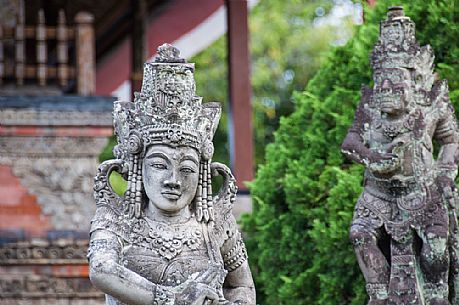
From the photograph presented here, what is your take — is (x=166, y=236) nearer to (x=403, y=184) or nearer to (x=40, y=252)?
(x=403, y=184)

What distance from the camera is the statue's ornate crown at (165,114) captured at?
1130 centimetres

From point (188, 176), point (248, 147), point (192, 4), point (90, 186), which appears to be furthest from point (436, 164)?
point (192, 4)

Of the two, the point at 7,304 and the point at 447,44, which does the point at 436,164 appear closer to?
the point at 447,44

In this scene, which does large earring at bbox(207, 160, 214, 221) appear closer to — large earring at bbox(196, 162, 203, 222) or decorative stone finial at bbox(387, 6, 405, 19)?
large earring at bbox(196, 162, 203, 222)

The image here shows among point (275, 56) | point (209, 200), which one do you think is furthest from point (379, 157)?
point (275, 56)

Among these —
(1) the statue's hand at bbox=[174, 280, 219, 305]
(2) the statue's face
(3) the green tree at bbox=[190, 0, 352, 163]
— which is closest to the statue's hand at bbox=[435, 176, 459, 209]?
Result: (2) the statue's face

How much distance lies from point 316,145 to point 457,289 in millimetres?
4308

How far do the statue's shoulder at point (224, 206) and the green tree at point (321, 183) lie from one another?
5.00 m

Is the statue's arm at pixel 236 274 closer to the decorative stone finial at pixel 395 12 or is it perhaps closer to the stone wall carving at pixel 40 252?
the decorative stone finial at pixel 395 12

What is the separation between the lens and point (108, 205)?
1130 centimetres

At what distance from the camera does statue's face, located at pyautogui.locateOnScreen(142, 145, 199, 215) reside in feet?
36.7

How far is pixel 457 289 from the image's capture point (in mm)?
13773

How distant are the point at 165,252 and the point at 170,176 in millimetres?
470

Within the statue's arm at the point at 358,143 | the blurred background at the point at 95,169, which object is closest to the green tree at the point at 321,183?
the blurred background at the point at 95,169
